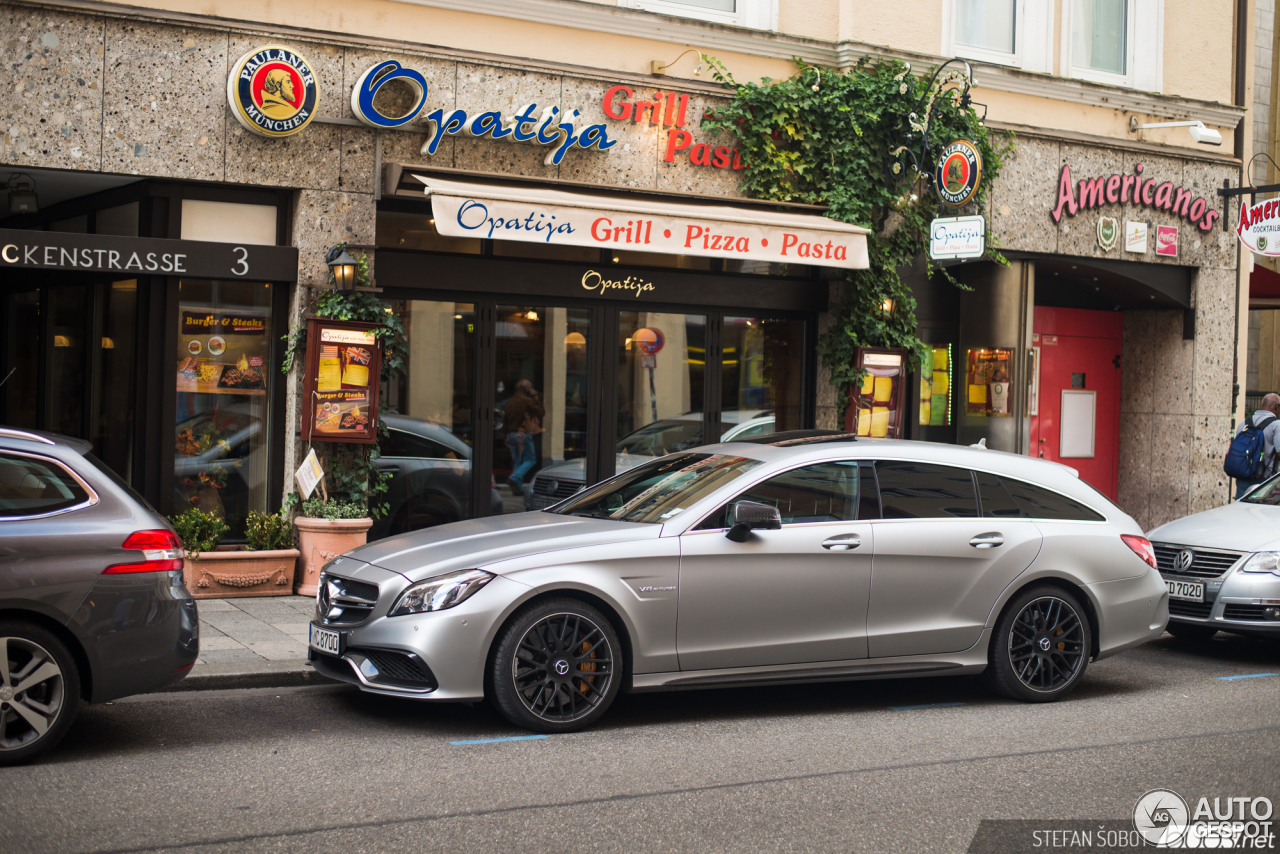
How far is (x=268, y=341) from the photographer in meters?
11.0

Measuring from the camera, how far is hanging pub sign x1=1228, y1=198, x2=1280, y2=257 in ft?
46.9

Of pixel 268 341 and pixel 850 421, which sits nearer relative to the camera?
pixel 268 341

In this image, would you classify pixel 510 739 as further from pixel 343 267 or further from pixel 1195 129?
pixel 1195 129

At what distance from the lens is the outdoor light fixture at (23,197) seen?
36.9ft

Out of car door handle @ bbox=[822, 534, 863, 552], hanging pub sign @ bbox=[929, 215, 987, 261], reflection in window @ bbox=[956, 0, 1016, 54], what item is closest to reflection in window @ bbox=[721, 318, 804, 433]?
hanging pub sign @ bbox=[929, 215, 987, 261]

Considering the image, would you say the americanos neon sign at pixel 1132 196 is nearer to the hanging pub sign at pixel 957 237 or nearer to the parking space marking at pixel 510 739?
the hanging pub sign at pixel 957 237

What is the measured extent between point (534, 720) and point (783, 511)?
74.7 inches

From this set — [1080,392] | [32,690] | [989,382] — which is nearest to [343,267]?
[32,690]

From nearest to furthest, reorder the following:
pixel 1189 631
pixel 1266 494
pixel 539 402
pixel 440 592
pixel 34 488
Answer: pixel 34 488, pixel 440 592, pixel 1189 631, pixel 1266 494, pixel 539 402

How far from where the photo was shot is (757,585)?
267 inches

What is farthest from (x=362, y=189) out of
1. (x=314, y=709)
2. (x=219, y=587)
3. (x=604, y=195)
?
(x=314, y=709)

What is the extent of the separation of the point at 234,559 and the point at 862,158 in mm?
7616

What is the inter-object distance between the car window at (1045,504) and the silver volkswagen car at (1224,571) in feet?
6.00

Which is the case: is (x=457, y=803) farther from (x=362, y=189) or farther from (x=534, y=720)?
(x=362, y=189)
